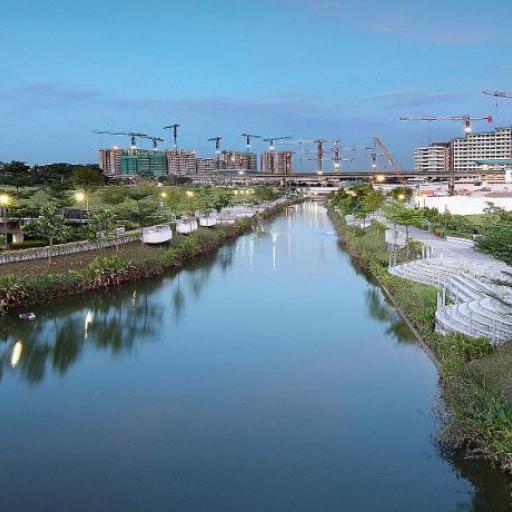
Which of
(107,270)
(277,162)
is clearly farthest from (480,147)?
(107,270)

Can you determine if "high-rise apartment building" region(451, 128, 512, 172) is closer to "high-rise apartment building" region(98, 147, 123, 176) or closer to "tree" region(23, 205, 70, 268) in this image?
"high-rise apartment building" region(98, 147, 123, 176)

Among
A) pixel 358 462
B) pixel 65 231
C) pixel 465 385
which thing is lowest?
pixel 358 462

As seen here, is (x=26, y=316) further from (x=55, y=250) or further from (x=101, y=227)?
(x=101, y=227)

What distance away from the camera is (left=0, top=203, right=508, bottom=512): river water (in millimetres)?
7172

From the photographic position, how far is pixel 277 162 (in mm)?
165500

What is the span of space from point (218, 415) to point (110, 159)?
437ft

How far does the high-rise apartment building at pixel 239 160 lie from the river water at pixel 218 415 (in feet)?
477

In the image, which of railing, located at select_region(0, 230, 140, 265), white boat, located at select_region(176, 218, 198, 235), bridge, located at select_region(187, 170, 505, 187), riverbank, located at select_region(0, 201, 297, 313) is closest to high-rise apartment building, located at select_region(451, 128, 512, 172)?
bridge, located at select_region(187, 170, 505, 187)

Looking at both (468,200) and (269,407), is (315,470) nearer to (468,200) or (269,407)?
(269,407)

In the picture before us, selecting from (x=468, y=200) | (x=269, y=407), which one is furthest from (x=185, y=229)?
(x=269, y=407)

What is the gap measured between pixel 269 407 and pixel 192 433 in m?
1.43

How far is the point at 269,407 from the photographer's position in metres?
9.77

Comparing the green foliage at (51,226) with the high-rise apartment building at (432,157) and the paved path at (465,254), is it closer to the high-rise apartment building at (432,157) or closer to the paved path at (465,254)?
the paved path at (465,254)

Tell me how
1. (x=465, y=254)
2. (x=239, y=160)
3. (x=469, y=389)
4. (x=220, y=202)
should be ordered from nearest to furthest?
1. (x=469, y=389)
2. (x=465, y=254)
3. (x=220, y=202)
4. (x=239, y=160)
